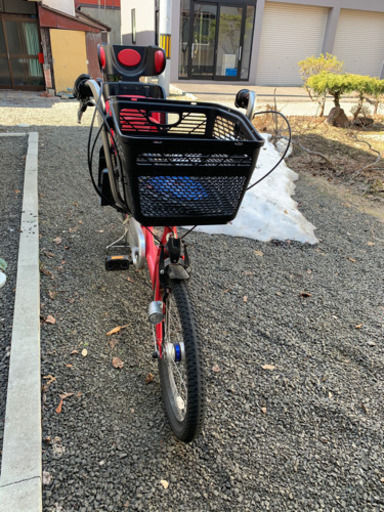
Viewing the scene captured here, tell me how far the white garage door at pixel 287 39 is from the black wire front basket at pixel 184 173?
60.9 feet

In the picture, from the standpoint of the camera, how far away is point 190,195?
1.78m

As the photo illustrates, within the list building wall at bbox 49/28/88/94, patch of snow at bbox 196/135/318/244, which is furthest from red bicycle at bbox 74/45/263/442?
building wall at bbox 49/28/88/94

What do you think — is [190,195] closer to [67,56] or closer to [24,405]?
[24,405]

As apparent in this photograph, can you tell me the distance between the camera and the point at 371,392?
2.55 metres

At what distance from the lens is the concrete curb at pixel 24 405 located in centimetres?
176

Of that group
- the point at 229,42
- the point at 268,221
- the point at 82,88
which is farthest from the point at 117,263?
the point at 229,42

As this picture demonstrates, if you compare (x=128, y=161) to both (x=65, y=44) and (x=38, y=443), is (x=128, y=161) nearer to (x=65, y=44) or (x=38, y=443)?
(x=38, y=443)

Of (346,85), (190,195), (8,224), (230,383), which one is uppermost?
(190,195)

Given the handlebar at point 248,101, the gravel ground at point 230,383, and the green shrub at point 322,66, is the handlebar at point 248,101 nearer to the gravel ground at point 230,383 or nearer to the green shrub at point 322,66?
the gravel ground at point 230,383

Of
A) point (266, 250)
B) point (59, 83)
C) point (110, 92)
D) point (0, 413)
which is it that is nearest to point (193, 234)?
point (266, 250)

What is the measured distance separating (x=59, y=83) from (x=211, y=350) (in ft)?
41.9

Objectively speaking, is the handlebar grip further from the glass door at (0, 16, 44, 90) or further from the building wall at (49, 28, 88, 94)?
the glass door at (0, 16, 44, 90)

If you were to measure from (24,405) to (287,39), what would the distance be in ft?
65.6

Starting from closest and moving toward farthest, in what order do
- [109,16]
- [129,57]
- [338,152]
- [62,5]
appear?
[129,57] < [338,152] < [62,5] < [109,16]
